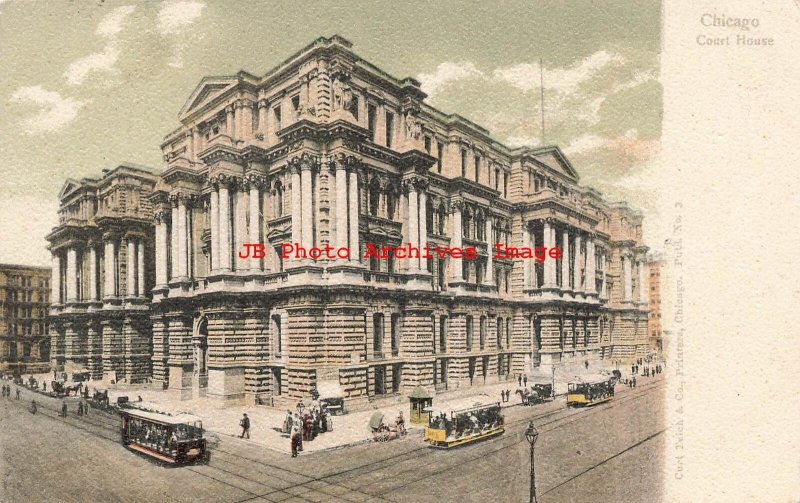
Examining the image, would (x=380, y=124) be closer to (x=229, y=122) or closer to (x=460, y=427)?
(x=229, y=122)

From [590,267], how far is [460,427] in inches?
1089

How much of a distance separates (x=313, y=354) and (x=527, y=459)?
37.7 feet

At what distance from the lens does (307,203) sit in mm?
25750

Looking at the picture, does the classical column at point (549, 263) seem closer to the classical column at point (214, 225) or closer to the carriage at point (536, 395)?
the carriage at point (536, 395)

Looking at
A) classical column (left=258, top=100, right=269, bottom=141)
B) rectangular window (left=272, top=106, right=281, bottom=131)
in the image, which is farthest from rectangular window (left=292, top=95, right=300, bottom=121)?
classical column (left=258, top=100, right=269, bottom=141)

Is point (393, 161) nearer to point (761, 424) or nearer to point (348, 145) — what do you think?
point (348, 145)

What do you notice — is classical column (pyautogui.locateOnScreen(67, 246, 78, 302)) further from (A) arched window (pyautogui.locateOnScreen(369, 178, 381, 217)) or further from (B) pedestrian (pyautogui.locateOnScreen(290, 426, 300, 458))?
(B) pedestrian (pyautogui.locateOnScreen(290, 426, 300, 458))

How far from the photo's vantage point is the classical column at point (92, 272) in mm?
34922

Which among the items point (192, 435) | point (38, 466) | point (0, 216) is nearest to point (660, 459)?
point (192, 435)

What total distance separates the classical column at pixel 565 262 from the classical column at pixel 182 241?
2714cm

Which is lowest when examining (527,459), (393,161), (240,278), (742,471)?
(527,459)

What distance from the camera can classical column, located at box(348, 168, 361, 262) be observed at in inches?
1027

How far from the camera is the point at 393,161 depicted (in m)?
29.5

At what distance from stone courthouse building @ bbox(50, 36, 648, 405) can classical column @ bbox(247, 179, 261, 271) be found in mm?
83
